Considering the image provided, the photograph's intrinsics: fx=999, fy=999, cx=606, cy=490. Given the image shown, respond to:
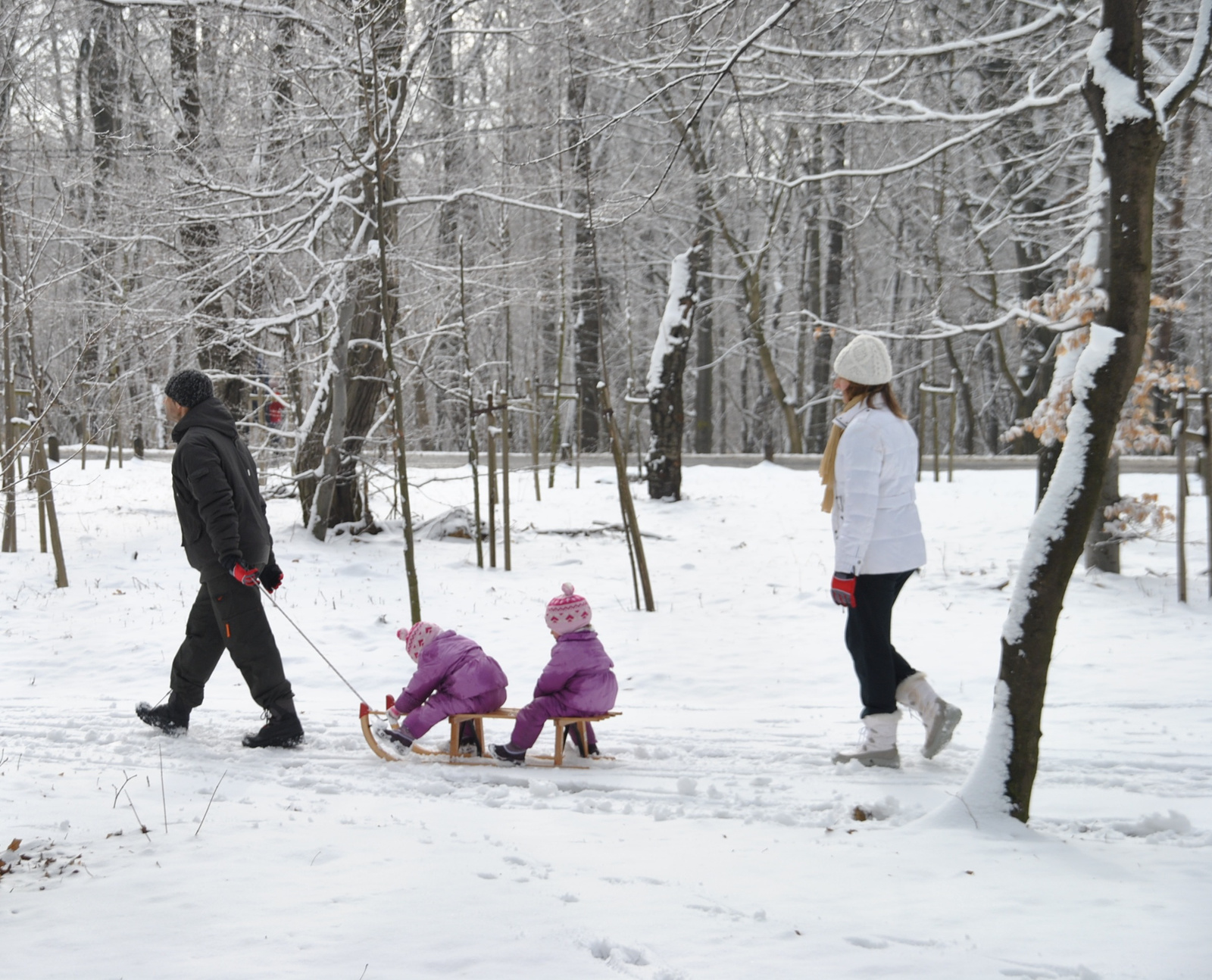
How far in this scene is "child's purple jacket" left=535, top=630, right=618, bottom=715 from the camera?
4.50 metres

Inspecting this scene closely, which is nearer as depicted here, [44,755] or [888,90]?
[44,755]

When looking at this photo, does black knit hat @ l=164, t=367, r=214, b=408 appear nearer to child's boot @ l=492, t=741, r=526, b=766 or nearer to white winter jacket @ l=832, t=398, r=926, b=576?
child's boot @ l=492, t=741, r=526, b=766

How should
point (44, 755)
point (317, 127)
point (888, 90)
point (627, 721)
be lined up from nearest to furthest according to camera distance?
point (44, 755) < point (627, 721) < point (317, 127) < point (888, 90)

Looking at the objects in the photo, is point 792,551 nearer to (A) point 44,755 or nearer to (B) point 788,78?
(B) point 788,78

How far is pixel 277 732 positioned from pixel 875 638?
2820 millimetres

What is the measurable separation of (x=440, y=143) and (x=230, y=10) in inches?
91.1

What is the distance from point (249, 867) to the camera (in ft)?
10.4

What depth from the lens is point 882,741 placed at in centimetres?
436

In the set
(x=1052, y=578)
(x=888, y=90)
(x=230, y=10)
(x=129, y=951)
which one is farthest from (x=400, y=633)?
(x=888, y=90)

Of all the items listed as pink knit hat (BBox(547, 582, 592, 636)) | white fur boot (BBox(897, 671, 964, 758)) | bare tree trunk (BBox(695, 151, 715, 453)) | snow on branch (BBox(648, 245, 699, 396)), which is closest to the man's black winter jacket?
pink knit hat (BBox(547, 582, 592, 636))

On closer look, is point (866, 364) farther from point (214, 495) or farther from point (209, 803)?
point (209, 803)

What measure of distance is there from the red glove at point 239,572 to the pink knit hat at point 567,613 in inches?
53.8

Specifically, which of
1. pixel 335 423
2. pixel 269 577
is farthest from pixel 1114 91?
pixel 335 423

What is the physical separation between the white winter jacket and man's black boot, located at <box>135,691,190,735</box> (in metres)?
3.25
